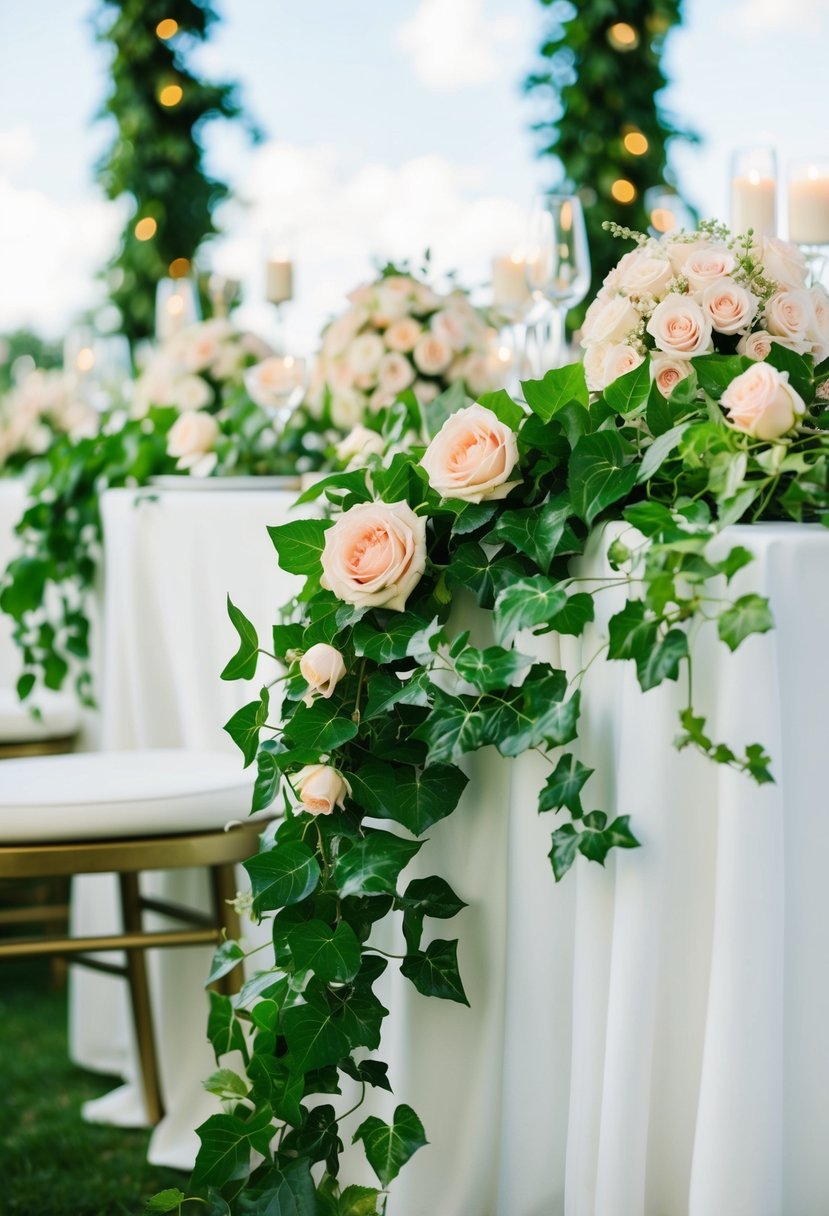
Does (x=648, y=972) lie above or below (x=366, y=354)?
below

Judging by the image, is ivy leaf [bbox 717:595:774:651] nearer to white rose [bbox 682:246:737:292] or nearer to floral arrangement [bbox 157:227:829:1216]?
floral arrangement [bbox 157:227:829:1216]

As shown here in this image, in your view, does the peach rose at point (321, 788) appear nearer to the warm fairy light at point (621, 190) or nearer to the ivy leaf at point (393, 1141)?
the ivy leaf at point (393, 1141)

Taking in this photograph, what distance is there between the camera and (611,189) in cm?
485

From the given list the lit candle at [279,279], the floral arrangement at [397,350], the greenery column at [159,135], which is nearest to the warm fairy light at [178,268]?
the greenery column at [159,135]

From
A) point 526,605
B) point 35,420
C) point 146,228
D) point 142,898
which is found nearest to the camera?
point 526,605

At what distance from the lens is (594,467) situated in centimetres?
114

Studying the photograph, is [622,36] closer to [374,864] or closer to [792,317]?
[792,317]

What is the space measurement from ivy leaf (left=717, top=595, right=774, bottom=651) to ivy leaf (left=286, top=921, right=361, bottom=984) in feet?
1.42

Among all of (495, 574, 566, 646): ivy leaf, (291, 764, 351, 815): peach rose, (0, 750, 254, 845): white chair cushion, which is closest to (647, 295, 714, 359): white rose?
(495, 574, 566, 646): ivy leaf

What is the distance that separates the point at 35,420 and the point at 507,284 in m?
1.62

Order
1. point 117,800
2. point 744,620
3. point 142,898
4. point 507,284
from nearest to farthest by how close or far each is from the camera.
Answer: point 744,620 → point 117,800 → point 142,898 → point 507,284

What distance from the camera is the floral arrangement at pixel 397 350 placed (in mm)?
2285

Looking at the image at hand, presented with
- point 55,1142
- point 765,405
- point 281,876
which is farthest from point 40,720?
point 765,405

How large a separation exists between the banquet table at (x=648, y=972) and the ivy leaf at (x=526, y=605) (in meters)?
0.09
